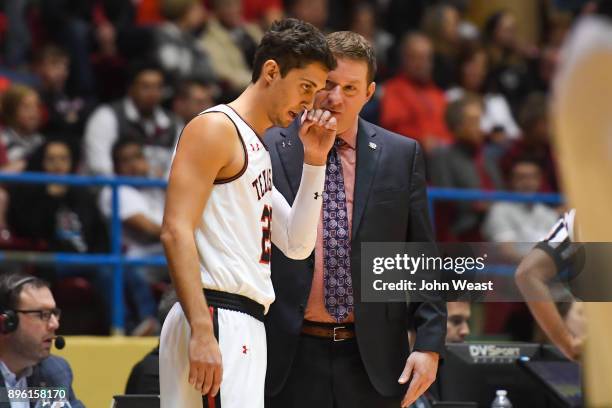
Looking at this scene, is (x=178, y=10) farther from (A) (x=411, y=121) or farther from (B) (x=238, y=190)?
(B) (x=238, y=190)

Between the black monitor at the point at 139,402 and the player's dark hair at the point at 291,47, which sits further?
the black monitor at the point at 139,402

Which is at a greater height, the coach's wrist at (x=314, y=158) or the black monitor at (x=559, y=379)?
the coach's wrist at (x=314, y=158)

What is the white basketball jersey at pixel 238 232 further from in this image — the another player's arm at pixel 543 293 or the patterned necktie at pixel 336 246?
the another player's arm at pixel 543 293

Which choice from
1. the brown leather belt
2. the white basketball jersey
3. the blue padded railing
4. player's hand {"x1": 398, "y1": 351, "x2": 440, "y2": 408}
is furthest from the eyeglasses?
the blue padded railing

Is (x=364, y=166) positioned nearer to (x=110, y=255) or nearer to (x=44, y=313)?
(x=44, y=313)

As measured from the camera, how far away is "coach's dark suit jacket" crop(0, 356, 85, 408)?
6172 millimetres

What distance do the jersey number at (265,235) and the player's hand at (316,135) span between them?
31 cm

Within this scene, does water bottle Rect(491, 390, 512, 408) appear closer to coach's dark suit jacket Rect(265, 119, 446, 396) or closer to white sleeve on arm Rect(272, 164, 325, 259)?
coach's dark suit jacket Rect(265, 119, 446, 396)

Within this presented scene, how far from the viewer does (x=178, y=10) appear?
43.2 feet

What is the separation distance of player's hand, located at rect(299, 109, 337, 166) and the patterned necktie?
0.57 m

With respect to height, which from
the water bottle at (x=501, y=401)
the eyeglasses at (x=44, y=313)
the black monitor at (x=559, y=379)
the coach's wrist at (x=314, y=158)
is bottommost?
the water bottle at (x=501, y=401)

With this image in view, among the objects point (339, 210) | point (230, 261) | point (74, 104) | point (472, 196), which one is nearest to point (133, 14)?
point (74, 104)

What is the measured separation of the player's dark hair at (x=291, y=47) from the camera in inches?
193

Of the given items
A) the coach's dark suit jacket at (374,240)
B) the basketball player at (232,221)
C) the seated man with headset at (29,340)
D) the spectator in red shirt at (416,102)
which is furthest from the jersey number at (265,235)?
the spectator in red shirt at (416,102)
